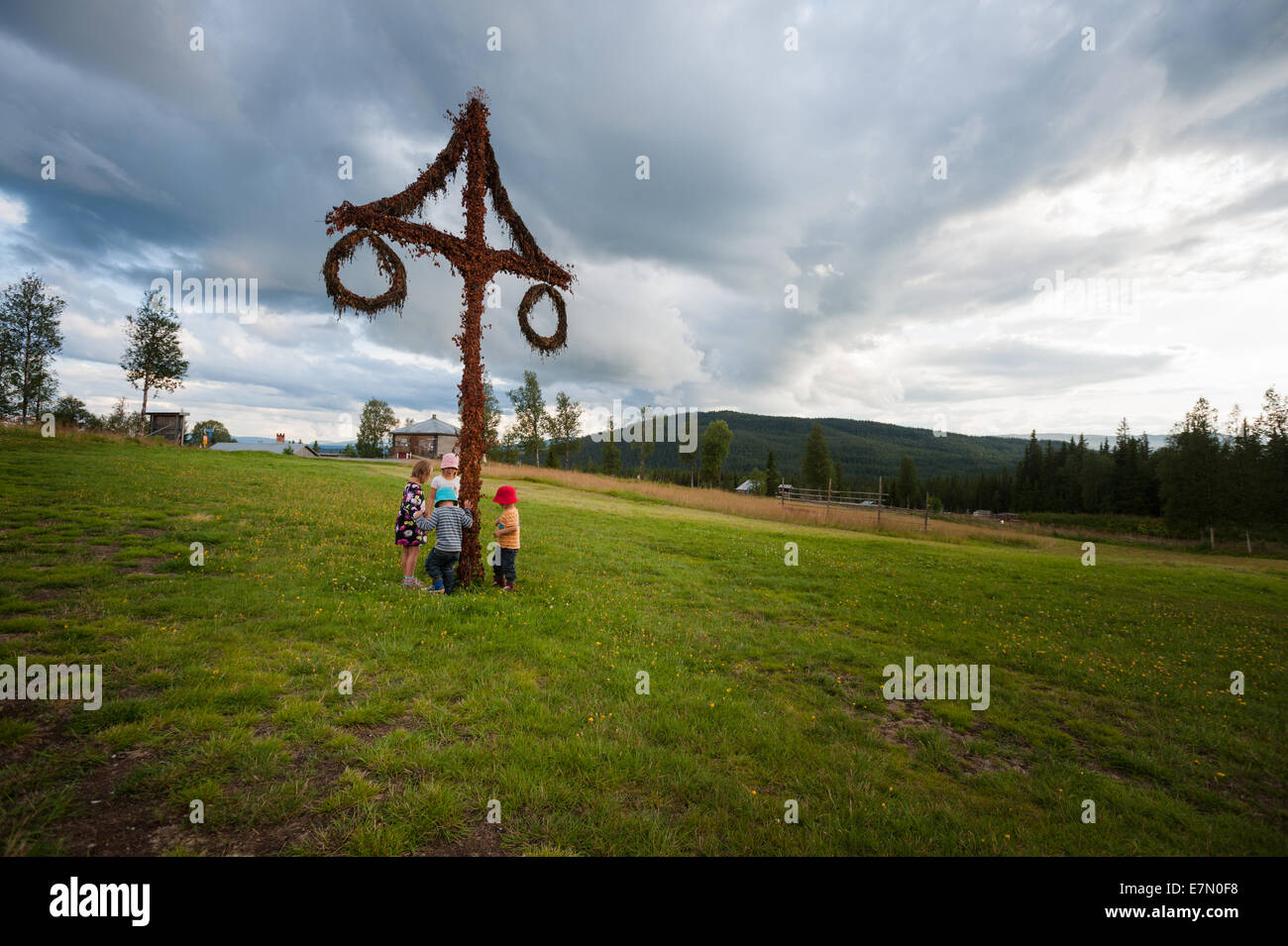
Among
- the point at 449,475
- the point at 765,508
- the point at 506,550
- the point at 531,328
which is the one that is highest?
the point at 531,328

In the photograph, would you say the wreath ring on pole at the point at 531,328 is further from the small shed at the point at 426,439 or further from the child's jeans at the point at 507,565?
the small shed at the point at 426,439

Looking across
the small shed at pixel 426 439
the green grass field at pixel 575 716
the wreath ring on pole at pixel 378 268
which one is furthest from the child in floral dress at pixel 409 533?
the small shed at pixel 426 439

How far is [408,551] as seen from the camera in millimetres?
9883

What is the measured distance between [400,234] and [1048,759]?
13.3m

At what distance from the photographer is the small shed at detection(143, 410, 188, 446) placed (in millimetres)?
58281

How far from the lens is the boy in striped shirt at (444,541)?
958 centimetres

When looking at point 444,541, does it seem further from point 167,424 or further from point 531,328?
point 167,424

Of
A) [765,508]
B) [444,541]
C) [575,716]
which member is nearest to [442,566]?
[444,541]

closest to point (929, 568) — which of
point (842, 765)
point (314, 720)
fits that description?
point (842, 765)

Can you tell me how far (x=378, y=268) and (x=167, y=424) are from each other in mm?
75230

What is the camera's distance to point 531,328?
11750 mm

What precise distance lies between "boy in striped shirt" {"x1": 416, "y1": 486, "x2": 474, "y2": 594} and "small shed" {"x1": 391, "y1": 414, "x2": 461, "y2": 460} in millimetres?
84881
